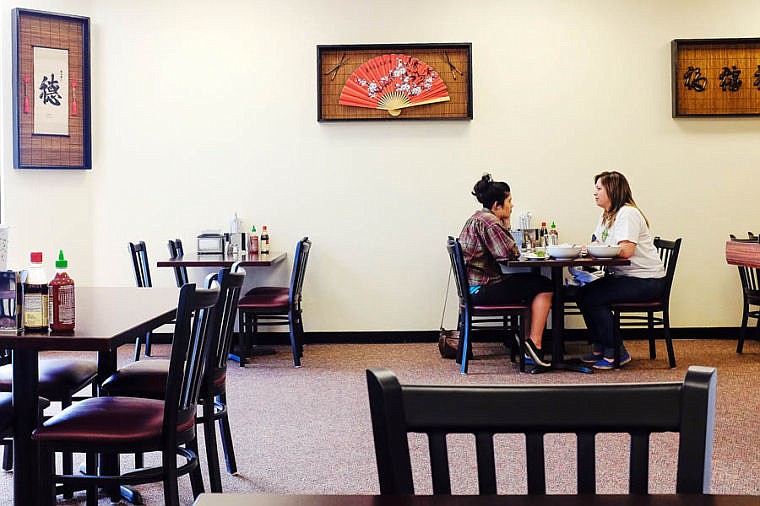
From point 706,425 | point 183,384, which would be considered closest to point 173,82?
point 183,384

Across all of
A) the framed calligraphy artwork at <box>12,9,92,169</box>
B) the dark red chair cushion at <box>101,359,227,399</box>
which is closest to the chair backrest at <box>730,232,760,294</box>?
the dark red chair cushion at <box>101,359,227,399</box>

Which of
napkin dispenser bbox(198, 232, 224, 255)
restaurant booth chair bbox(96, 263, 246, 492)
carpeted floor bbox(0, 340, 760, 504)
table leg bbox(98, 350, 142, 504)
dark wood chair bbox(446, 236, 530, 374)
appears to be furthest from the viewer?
napkin dispenser bbox(198, 232, 224, 255)

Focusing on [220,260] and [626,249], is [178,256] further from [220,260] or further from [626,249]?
[626,249]

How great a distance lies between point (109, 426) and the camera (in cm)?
238

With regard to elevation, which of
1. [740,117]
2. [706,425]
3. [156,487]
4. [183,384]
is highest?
[740,117]

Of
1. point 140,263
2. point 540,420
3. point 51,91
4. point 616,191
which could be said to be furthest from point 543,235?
point 540,420

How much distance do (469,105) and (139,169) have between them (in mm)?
2731

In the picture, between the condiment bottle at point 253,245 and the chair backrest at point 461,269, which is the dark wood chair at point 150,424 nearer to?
the chair backrest at point 461,269

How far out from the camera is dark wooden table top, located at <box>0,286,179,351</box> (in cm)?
222

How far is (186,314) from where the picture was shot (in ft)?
7.55

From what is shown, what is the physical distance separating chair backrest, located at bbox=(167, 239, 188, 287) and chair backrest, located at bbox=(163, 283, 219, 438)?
348 centimetres

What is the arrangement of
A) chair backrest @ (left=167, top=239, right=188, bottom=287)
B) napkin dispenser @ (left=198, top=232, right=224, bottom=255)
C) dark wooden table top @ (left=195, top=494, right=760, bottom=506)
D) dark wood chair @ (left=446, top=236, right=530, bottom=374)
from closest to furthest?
1. dark wooden table top @ (left=195, top=494, right=760, bottom=506)
2. dark wood chair @ (left=446, top=236, right=530, bottom=374)
3. chair backrest @ (left=167, top=239, right=188, bottom=287)
4. napkin dispenser @ (left=198, top=232, right=224, bottom=255)

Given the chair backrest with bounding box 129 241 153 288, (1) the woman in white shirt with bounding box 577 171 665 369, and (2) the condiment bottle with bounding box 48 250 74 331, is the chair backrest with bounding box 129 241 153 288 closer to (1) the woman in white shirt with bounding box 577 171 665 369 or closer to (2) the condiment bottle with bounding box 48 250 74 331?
(1) the woman in white shirt with bounding box 577 171 665 369

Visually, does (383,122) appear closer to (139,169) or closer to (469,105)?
(469,105)
